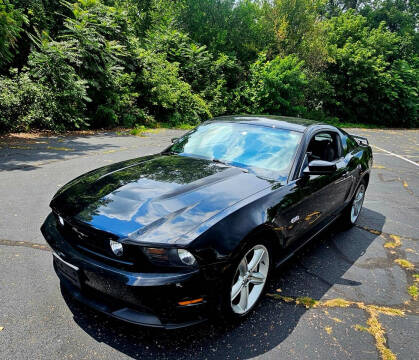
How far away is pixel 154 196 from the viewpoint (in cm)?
249

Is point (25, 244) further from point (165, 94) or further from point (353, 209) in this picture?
point (165, 94)

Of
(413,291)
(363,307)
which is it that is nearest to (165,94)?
(413,291)

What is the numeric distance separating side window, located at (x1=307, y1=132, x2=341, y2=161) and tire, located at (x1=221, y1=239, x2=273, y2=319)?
1698 mm

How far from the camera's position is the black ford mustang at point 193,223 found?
200cm

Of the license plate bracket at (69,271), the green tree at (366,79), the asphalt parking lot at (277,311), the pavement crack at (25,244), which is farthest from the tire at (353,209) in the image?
the green tree at (366,79)

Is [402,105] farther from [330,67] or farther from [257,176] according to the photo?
[257,176]

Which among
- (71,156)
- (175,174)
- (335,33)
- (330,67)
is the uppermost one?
(335,33)

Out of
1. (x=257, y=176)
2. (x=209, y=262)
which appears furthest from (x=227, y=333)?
(x=257, y=176)

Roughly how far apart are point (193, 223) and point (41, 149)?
7.29m

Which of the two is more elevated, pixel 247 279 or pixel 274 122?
pixel 274 122

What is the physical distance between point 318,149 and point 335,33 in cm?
2752

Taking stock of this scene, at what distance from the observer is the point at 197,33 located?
869 inches

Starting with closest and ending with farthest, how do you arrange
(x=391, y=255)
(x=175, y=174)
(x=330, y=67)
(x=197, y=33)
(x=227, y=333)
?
(x=227, y=333)
(x=175, y=174)
(x=391, y=255)
(x=197, y=33)
(x=330, y=67)

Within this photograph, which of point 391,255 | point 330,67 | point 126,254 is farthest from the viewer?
point 330,67
